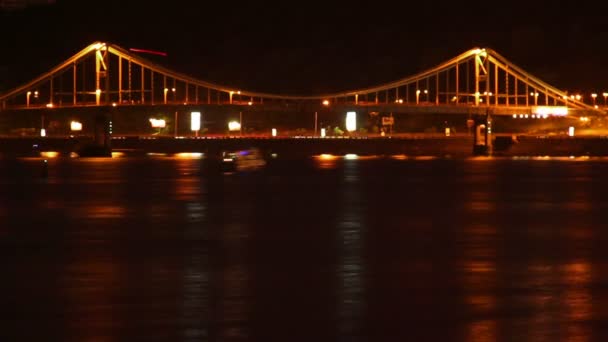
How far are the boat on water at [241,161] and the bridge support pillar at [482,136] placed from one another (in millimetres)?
29892

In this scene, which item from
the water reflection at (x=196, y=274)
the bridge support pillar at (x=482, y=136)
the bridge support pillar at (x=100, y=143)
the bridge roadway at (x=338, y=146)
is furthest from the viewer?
the bridge roadway at (x=338, y=146)

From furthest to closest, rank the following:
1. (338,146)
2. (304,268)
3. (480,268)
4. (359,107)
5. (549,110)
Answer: (549,110) → (359,107) → (338,146) → (480,268) → (304,268)

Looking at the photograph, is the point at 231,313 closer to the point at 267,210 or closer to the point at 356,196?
the point at 267,210

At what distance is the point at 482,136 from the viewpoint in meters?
84.7

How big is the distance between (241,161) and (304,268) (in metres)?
37.3

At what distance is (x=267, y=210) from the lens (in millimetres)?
25219

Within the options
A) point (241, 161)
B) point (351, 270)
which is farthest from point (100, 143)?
point (351, 270)

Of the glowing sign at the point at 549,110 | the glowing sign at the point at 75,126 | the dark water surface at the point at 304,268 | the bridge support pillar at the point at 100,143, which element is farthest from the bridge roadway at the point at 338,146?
the dark water surface at the point at 304,268

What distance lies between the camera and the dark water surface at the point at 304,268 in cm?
1105

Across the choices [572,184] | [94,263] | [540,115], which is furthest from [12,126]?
[94,263]

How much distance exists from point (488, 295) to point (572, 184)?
24799 millimetres

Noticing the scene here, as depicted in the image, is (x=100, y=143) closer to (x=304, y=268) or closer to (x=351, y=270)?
(x=304, y=268)

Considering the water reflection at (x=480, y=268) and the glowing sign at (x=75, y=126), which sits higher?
the glowing sign at (x=75, y=126)

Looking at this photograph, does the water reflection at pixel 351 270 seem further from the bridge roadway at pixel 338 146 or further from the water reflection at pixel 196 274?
the bridge roadway at pixel 338 146
